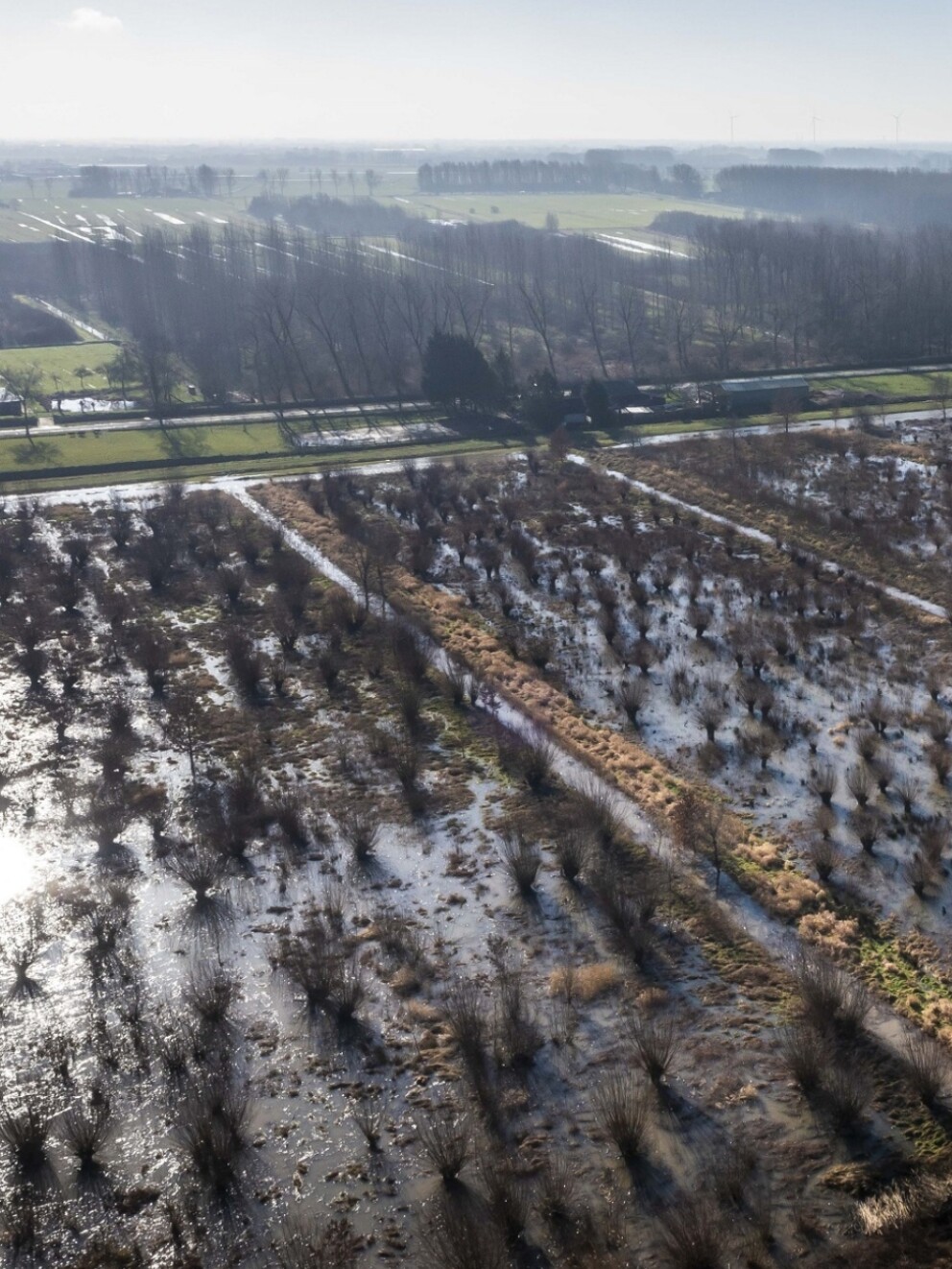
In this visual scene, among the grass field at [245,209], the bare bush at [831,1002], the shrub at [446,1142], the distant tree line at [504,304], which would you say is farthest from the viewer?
the grass field at [245,209]

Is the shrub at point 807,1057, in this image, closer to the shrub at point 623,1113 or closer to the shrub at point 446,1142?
the shrub at point 623,1113

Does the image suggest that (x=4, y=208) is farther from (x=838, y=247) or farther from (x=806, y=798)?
(x=806, y=798)

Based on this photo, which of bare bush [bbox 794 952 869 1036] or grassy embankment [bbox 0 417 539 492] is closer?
bare bush [bbox 794 952 869 1036]

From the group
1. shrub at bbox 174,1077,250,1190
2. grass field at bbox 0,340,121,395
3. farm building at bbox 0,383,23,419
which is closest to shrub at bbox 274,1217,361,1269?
shrub at bbox 174,1077,250,1190

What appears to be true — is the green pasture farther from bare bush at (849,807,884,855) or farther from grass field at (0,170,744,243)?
grass field at (0,170,744,243)

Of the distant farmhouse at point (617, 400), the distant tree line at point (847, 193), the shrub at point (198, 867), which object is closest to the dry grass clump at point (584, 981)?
the shrub at point (198, 867)

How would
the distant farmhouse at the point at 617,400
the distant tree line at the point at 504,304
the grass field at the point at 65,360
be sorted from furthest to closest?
the distant tree line at the point at 504,304, the grass field at the point at 65,360, the distant farmhouse at the point at 617,400

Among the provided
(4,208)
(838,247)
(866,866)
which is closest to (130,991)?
(866,866)
